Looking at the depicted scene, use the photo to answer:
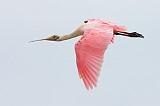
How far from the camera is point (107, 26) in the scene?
18.0 meters

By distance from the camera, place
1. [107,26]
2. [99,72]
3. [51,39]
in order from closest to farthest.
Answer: [99,72] → [107,26] → [51,39]

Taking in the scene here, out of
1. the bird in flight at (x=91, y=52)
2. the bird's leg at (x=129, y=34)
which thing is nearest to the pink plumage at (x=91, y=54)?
the bird in flight at (x=91, y=52)

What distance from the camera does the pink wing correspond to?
52.1 ft

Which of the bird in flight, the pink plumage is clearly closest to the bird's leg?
the bird in flight

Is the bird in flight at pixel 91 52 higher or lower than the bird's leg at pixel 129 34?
higher

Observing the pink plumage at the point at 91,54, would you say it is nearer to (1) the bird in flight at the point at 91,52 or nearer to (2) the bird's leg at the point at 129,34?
(1) the bird in flight at the point at 91,52

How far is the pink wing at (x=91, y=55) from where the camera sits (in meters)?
15.9

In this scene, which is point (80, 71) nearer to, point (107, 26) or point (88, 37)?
point (88, 37)

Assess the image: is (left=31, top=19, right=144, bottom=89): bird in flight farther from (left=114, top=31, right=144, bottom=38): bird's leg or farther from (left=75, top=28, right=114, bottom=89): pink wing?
(left=114, top=31, right=144, bottom=38): bird's leg

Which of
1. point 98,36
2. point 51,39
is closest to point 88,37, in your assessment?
point 98,36

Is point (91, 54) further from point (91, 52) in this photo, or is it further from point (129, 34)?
point (129, 34)

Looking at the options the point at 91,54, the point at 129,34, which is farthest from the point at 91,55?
the point at 129,34

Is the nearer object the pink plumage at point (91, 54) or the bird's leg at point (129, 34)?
the pink plumage at point (91, 54)

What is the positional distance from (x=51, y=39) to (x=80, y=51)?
451cm
